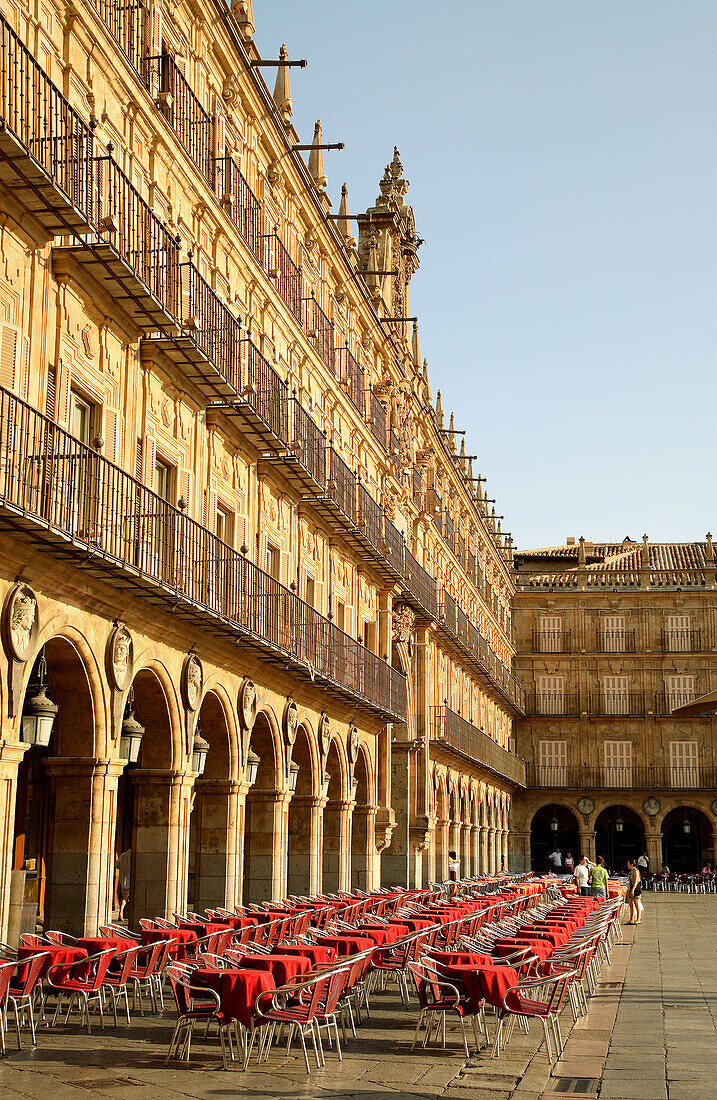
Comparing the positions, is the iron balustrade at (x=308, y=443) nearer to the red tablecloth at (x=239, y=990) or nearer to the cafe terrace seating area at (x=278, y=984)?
the cafe terrace seating area at (x=278, y=984)

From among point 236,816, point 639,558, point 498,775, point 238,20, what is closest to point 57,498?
point 236,816

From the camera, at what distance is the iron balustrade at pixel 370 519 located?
28688 mm

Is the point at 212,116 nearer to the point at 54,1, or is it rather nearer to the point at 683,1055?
the point at 54,1

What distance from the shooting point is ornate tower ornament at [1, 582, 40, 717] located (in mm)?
12898

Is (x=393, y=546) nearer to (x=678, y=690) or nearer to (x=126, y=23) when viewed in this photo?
(x=126, y=23)

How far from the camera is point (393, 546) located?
32750mm

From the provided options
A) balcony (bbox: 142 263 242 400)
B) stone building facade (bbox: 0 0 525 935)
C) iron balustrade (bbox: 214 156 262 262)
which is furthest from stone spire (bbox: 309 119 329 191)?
balcony (bbox: 142 263 242 400)

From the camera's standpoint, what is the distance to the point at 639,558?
226 ft

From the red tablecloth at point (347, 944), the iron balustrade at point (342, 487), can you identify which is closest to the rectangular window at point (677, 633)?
the iron balustrade at point (342, 487)

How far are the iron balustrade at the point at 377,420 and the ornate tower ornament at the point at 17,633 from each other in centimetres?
1917

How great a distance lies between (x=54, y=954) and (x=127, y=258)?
7689 millimetres

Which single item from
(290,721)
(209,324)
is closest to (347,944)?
(209,324)

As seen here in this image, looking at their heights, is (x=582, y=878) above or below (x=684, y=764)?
below

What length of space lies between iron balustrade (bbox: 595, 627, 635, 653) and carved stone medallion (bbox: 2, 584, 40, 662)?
53460mm
